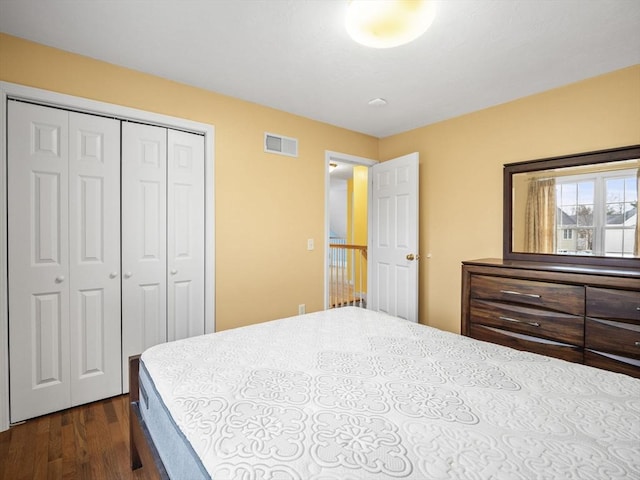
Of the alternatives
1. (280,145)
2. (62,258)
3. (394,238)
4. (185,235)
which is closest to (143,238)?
(185,235)

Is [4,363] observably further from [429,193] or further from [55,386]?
[429,193]

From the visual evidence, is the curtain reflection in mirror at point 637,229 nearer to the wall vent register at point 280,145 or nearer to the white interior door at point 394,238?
the white interior door at point 394,238

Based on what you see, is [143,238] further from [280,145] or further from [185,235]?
[280,145]

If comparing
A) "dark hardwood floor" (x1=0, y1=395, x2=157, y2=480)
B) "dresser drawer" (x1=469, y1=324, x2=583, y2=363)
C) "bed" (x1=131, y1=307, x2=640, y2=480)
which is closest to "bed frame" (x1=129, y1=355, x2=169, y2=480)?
"bed" (x1=131, y1=307, x2=640, y2=480)

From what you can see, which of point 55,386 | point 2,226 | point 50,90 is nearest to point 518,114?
point 50,90

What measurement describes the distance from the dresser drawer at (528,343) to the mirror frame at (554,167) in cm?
75

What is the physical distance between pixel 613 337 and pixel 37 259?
12.1 ft

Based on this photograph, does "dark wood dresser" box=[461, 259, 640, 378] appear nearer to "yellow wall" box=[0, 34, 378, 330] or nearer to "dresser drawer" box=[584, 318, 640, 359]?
"dresser drawer" box=[584, 318, 640, 359]

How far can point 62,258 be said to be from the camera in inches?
85.2

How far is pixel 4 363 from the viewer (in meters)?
1.97

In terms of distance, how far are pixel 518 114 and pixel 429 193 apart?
3.59ft

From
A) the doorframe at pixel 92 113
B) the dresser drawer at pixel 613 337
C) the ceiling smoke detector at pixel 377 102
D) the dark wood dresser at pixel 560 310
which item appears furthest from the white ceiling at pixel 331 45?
the dresser drawer at pixel 613 337

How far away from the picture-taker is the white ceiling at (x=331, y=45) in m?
1.73

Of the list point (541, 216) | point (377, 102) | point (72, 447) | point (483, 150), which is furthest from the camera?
point (483, 150)
